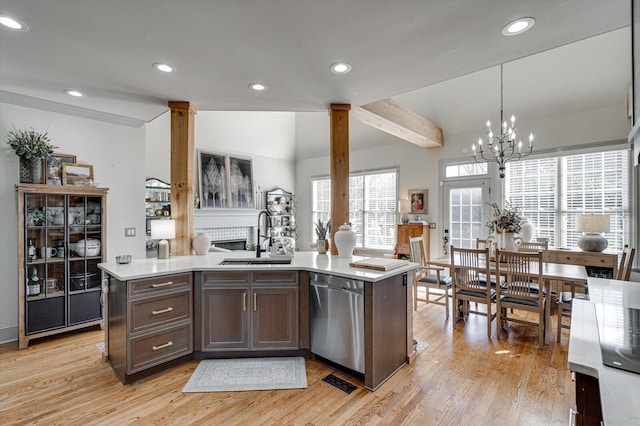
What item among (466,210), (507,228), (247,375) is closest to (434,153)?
(466,210)

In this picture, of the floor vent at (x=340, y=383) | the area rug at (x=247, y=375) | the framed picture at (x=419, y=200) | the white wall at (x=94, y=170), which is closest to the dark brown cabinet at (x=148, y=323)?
the area rug at (x=247, y=375)

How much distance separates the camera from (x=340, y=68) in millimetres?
2553

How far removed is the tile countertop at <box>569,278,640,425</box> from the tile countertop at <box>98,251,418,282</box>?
1.20 metres

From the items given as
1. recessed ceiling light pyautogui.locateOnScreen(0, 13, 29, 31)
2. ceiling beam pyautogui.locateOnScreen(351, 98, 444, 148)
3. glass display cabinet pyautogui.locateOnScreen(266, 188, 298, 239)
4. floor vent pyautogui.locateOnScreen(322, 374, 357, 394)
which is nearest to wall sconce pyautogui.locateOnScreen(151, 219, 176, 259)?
recessed ceiling light pyautogui.locateOnScreen(0, 13, 29, 31)

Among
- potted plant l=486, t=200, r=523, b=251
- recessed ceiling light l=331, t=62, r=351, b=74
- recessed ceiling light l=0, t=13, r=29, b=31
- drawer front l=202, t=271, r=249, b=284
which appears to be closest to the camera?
recessed ceiling light l=0, t=13, r=29, b=31

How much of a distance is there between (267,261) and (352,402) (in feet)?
4.68

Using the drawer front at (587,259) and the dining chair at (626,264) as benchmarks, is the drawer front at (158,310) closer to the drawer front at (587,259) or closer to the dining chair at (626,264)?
the dining chair at (626,264)

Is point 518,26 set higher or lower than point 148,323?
higher

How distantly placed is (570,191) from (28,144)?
708 cm

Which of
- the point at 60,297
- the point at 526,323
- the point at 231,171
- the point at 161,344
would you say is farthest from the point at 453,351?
the point at 231,171

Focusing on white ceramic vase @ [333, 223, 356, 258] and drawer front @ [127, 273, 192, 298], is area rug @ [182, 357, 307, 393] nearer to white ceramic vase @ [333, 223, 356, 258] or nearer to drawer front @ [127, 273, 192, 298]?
drawer front @ [127, 273, 192, 298]

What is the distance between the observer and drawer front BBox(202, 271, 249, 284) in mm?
2725

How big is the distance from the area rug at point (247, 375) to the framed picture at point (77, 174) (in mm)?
2541

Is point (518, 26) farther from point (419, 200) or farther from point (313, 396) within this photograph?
point (419, 200)
